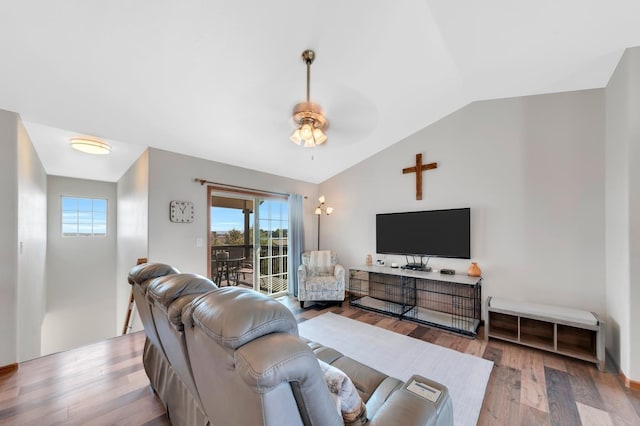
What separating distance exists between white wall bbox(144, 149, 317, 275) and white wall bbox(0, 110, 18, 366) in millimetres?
1087

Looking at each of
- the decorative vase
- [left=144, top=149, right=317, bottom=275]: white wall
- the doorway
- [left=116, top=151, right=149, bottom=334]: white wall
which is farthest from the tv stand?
[left=116, top=151, right=149, bottom=334]: white wall

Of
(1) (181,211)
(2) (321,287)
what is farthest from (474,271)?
(1) (181,211)

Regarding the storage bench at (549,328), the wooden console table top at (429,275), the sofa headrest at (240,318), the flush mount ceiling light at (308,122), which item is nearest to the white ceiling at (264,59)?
the flush mount ceiling light at (308,122)

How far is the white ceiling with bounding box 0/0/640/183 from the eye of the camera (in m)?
1.81

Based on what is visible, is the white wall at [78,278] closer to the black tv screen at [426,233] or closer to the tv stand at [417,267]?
the black tv screen at [426,233]

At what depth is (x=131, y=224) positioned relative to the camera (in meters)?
3.87

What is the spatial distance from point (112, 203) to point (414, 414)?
6.06 m

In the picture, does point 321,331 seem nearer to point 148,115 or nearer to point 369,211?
point 369,211

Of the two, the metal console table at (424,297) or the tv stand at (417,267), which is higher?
the tv stand at (417,267)

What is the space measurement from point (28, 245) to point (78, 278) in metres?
2.28

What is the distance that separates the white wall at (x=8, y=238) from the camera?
2.21 meters

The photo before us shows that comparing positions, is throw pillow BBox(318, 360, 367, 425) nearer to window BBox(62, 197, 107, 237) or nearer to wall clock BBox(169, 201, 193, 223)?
wall clock BBox(169, 201, 193, 223)

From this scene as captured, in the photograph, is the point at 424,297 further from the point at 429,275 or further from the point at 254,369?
the point at 254,369

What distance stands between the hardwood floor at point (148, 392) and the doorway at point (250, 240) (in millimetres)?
1797
